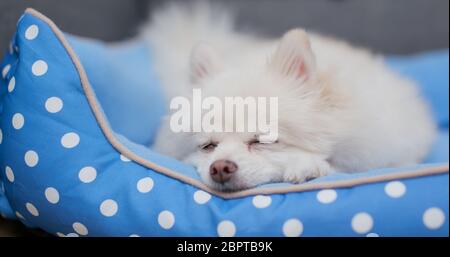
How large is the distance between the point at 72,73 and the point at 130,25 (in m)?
1.46

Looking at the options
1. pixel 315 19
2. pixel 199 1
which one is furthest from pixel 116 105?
pixel 315 19

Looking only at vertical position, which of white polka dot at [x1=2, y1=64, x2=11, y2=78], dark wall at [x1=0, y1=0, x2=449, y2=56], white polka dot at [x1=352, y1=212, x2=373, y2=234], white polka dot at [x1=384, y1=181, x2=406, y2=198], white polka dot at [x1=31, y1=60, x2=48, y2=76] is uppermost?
dark wall at [x1=0, y1=0, x2=449, y2=56]

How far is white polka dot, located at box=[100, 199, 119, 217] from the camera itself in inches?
44.1

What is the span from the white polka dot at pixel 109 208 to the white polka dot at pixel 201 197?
0.64 feet

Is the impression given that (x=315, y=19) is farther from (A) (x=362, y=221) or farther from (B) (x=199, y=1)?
(A) (x=362, y=221)

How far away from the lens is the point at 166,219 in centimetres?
109

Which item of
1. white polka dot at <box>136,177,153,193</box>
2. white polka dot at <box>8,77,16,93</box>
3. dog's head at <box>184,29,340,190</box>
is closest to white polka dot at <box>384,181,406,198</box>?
dog's head at <box>184,29,340,190</box>

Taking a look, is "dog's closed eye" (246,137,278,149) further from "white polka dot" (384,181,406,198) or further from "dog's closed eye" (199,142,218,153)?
"white polka dot" (384,181,406,198)

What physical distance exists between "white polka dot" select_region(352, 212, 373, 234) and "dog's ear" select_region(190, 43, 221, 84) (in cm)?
70

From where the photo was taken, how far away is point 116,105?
1659 mm

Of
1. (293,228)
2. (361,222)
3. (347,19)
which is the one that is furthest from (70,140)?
(347,19)

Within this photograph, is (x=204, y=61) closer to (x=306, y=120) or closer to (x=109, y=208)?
(x=306, y=120)

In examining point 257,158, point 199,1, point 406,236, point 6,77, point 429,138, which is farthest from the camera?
point 199,1

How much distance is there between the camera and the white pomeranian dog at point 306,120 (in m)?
1.20
